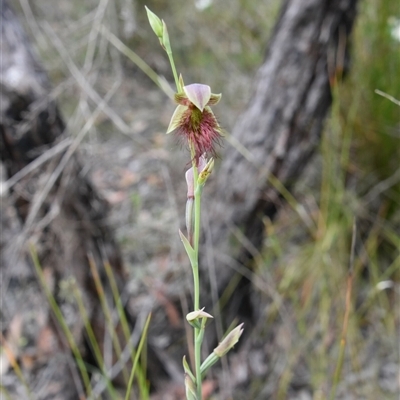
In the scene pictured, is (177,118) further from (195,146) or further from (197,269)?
(197,269)

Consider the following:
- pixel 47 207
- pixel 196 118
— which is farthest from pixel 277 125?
pixel 196 118

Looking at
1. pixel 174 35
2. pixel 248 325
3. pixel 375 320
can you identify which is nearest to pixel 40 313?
pixel 248 325

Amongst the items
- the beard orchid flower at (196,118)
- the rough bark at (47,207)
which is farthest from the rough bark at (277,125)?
the beard orchid flower at (196,118)

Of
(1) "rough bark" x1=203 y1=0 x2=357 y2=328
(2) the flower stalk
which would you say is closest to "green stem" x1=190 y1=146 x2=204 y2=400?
(2) the flower stalk

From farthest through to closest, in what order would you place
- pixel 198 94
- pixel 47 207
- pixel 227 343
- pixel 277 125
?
pixel 277 125 → pixel 47 207 → pixel 227 343 → pixel 198 94

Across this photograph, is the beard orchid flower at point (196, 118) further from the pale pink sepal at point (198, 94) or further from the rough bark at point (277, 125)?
the rough bark at point (277, 125)

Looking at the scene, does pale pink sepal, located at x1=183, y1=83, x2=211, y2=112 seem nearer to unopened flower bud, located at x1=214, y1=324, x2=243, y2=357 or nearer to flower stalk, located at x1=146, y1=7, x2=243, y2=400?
flower stalk, located at x1=146, y1=7, x2=243, y2=400

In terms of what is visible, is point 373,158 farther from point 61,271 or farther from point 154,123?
point 154,123

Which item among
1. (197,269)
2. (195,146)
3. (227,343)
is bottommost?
(227,343)
